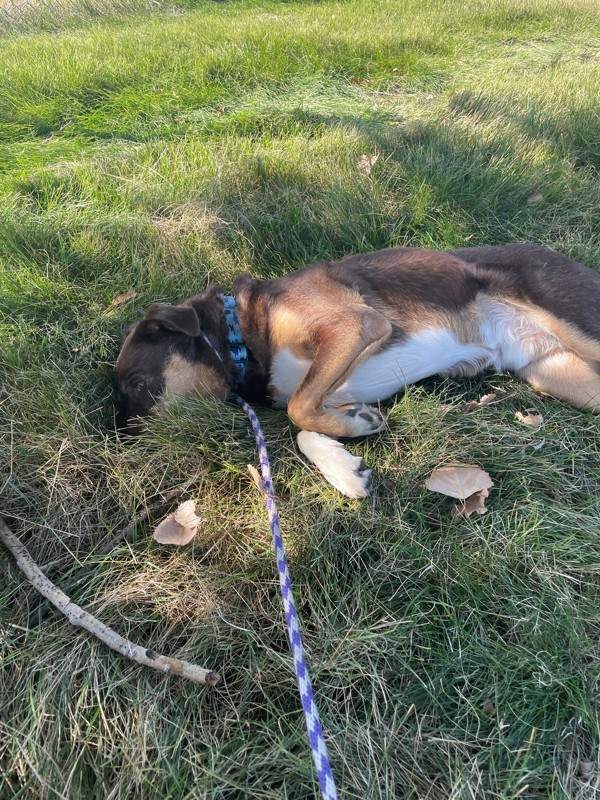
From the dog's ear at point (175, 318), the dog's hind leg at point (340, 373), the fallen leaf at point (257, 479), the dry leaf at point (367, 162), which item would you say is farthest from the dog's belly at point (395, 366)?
the dry leaf at point (367, 162)

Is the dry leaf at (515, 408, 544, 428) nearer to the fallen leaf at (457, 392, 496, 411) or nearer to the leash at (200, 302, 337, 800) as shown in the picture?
the fallen leaf at (457, 392, 496, 411)

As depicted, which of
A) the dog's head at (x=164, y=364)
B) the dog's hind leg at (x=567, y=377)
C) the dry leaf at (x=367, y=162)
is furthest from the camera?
the dry leaf at (x=367, y=162)

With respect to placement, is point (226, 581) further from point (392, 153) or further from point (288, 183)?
point (392, 153)

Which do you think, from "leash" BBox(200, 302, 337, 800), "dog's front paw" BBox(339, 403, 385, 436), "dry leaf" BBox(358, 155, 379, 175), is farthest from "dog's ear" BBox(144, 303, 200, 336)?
"dry leaf" BBox(358, 155, 379, 175)

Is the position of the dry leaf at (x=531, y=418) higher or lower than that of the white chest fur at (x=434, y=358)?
lower

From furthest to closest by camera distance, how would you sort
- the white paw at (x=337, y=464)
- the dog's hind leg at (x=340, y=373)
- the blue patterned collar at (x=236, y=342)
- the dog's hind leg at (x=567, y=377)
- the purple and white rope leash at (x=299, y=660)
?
the blue patterned collar at (x=236, y=342)
the dog's hind leg at (x=567, y=377)
the dog's hind leg at (x=340, y=373)
the white paw at (x=337, y=464)
the purple and white rope leash at (x=299, y=660)

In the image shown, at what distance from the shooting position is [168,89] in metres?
7.84

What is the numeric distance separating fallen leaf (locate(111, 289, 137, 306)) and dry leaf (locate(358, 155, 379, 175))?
2667mm

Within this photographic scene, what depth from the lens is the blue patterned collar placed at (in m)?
3.57

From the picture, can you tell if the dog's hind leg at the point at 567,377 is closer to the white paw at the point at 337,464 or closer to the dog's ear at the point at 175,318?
the white paw at the point at 337,464

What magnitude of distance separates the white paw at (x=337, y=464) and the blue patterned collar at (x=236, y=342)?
30.6 inches

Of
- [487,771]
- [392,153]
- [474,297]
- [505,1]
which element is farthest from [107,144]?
[505,1]

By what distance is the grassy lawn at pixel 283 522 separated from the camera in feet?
6.40

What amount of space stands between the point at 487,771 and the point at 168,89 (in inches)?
348
